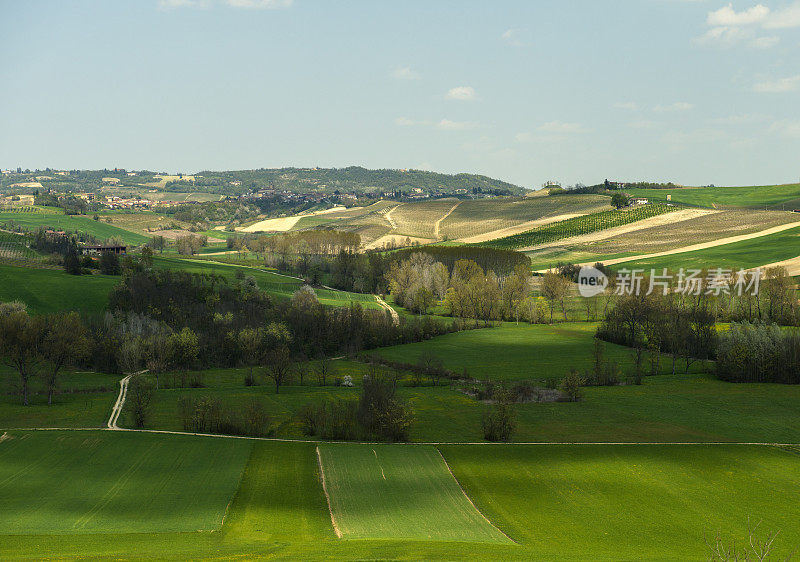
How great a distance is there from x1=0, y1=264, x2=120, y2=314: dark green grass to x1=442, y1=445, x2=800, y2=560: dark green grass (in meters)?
86.5

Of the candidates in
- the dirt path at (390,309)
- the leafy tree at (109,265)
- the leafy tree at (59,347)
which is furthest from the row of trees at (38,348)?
the leafy tree at (109,265)

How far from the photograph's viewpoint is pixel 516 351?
98688mm

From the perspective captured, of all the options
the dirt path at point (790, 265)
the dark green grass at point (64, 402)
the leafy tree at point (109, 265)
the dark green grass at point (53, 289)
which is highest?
the dirt path at point (790, 265)

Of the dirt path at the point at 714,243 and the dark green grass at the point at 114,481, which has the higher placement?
the dirt path at the point at 714,243

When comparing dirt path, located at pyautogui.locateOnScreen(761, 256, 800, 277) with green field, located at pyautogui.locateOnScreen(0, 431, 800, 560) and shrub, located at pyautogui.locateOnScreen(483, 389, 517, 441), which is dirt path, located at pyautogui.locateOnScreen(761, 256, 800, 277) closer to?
green field, located at pyautogui.locateOnScreen(0, 431, 800, 560)

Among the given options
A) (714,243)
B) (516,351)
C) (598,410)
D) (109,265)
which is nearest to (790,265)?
(714,243)

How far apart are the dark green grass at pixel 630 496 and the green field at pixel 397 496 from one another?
5.40 ft

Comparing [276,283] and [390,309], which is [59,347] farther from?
[276,283]

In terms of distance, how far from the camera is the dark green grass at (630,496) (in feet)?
114

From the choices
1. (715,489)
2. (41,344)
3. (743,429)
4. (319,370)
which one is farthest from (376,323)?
(715,489)

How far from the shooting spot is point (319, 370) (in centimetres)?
8919

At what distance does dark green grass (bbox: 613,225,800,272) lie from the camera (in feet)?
481

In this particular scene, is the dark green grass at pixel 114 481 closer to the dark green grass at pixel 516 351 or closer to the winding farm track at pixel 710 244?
the dark green grass at pixel 516 351

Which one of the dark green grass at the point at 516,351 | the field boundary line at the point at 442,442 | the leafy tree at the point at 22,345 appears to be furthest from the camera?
the dark green grass at the point at 516,351
